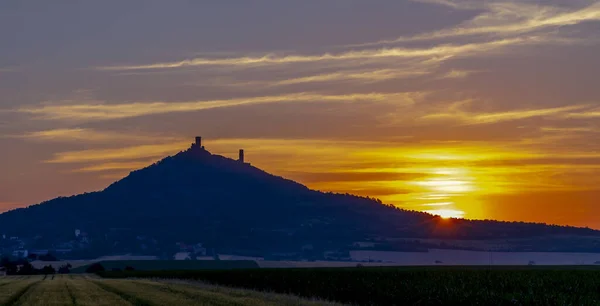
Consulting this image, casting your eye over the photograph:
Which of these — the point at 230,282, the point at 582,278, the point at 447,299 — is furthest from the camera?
the point at 230,282

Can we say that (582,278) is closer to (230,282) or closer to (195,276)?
(230,282)

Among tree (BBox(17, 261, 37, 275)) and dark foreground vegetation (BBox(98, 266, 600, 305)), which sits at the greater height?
tree (BBox(17, 261, 37, 275))

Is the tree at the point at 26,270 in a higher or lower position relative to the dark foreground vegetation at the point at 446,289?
higher

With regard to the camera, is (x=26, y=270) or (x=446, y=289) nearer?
(x=446, y=289)

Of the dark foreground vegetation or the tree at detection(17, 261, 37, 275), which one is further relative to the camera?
the tree at detection(17, 261, 37, 275)

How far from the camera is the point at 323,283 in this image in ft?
219

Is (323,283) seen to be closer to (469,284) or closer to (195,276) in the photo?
(469,284)

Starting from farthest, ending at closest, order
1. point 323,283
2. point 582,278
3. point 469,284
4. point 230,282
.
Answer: point 230,282
point 323,283
point 582,278
point 469,284

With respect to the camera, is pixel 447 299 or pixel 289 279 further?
pixel 289 279

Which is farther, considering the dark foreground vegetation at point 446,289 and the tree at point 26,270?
the tree at point 26,270

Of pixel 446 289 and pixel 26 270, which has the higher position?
pixel 26 270

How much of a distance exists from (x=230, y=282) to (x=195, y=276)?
17093 millimetres

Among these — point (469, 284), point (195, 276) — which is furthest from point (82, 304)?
point (195, 276)

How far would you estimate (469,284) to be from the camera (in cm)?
5353
